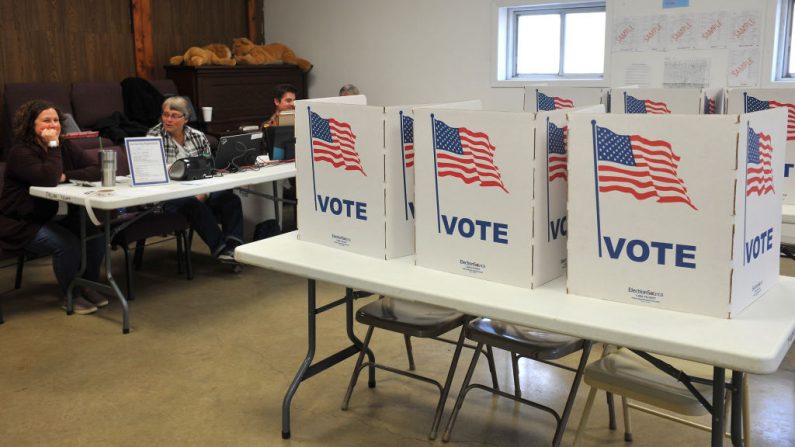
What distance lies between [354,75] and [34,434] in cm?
564

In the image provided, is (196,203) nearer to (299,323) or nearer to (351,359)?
(299,323)

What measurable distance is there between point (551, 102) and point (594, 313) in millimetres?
2314

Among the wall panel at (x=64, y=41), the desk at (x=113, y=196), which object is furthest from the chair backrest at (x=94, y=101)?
the desk at (x=113, y=196)

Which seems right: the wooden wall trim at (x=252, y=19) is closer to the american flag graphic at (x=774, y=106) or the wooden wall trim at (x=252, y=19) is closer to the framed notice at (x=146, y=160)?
the framed notice at (x=146, y=160)

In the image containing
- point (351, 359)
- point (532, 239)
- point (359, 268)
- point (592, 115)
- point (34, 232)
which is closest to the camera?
point (592, 115)

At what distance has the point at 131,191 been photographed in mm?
3824

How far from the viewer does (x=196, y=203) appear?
4.77 meters

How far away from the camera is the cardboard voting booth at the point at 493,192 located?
1868mm

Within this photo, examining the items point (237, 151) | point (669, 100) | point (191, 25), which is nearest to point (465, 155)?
point (669, 100)

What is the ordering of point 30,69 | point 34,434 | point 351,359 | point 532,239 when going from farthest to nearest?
point 30,69, point 351,359, point 34,434, point 532,239

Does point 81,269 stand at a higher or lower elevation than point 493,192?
lower

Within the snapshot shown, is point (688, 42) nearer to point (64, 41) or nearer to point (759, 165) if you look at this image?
point (759, 165)

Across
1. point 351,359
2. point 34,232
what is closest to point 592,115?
point 351,359

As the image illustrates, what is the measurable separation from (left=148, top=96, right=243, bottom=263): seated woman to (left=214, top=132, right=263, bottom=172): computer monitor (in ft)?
0.44
